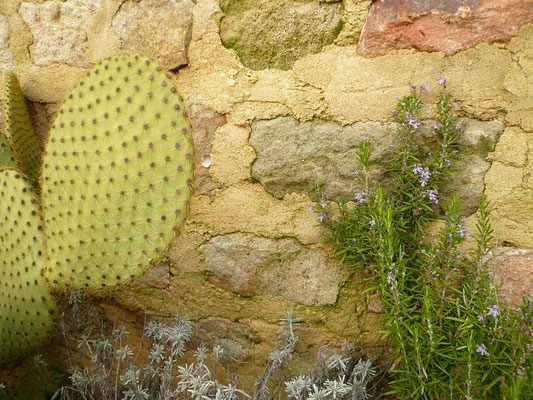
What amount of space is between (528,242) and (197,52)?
1169 mm

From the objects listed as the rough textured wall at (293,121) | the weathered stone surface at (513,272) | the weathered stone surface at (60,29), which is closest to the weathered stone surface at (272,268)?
the rough textured wall at (293,121)

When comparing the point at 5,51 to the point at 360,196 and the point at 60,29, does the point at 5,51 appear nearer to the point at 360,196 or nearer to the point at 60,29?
the point at 60,29

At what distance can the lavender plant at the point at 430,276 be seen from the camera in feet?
3.71

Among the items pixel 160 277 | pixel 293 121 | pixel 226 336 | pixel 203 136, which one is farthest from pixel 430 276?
pixel 160 277

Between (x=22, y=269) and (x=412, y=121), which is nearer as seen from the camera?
(x=412, y=121)

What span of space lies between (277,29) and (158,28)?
17.1 inches

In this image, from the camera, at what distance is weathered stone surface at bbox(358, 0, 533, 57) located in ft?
4.05

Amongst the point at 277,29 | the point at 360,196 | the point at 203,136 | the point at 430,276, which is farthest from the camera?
the point at 203,136

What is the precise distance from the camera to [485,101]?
1289 mm

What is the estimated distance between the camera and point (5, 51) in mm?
1938

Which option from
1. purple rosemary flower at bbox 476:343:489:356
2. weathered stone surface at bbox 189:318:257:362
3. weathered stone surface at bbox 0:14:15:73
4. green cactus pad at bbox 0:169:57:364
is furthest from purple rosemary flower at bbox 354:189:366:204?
weathered stone surface at bbox 0:14:15:73

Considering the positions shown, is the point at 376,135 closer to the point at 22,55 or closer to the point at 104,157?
the point at 104,157

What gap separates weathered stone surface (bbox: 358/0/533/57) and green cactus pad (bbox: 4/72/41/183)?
1272 millimetres

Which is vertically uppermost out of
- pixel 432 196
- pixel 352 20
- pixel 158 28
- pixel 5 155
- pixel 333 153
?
pixel 158 28
